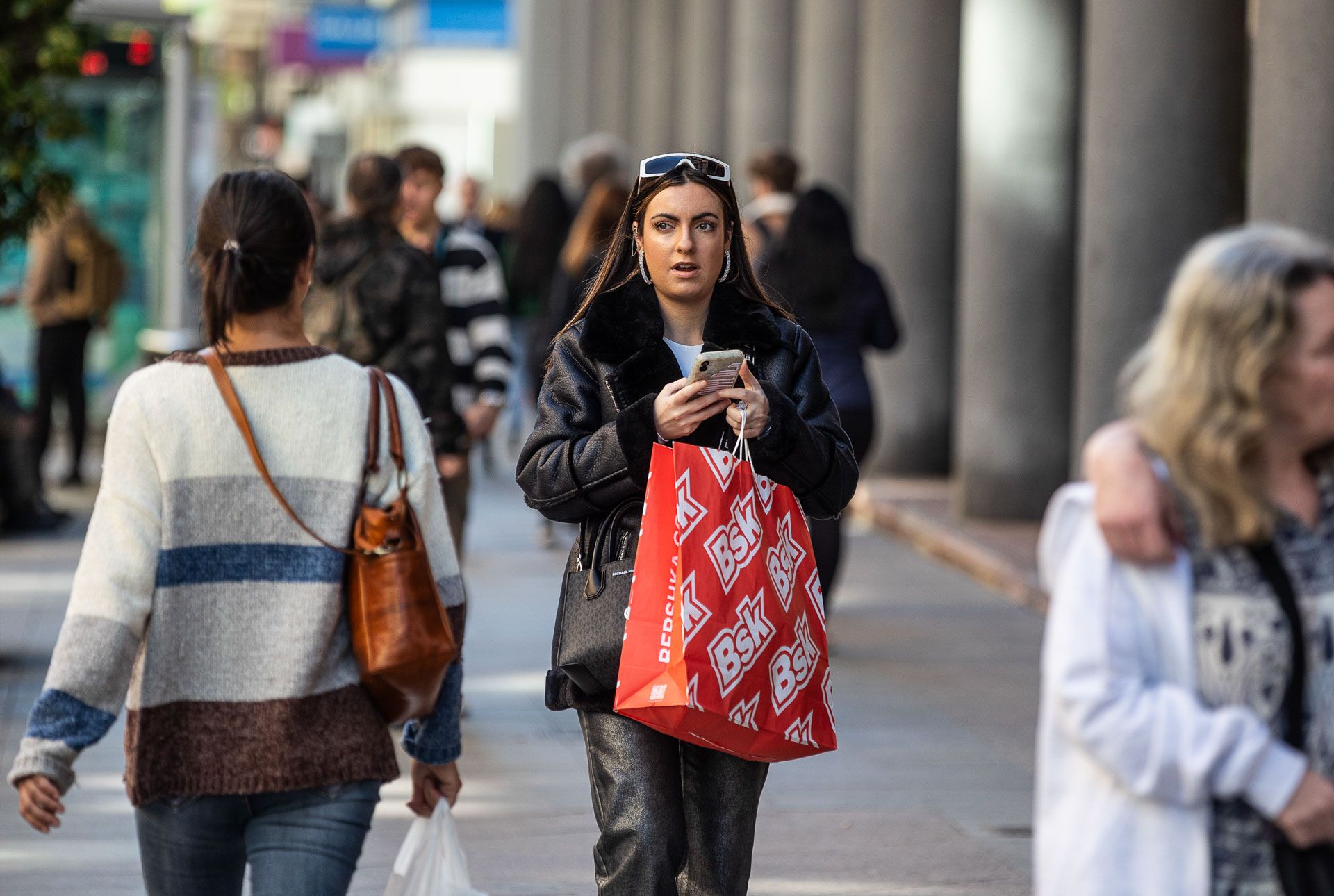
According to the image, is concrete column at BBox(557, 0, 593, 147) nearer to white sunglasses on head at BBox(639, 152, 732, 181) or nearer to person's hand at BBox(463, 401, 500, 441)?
person's hand at BBox(463, 401, 500, 441)

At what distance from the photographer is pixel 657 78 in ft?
87.0

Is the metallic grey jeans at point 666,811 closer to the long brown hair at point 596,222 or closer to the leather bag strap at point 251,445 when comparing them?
the leather bag strap at point 251,445

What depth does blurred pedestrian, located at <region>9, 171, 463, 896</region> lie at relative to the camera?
3168 millimetres

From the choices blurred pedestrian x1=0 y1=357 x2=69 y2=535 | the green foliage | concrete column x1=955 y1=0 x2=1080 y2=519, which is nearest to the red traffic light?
blurred pedestrian x1=0 y1=357 x2=69 y2=535

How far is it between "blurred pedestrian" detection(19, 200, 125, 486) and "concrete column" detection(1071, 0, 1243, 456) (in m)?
7.37

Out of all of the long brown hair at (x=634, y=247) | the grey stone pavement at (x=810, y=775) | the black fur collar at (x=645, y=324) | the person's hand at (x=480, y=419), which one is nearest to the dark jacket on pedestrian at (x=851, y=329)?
the grey stone pavement at (x=810, y=775)

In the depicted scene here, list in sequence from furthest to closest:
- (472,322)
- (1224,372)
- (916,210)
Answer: (916,210) → (472,322) → (1224,372)

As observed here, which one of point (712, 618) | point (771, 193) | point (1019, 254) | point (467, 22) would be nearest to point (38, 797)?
point (712, 618)

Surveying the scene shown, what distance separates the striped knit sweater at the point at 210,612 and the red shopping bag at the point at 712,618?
0.51 meters

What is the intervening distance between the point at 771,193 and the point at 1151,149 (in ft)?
6.45

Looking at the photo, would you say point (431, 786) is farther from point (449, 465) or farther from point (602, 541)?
point (449, 465)

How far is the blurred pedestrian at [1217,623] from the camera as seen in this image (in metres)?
2.46

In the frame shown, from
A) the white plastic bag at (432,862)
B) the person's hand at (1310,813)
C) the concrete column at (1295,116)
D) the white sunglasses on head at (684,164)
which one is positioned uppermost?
the concrete column at (1295,116)

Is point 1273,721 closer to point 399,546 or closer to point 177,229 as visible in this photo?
point 399,546
